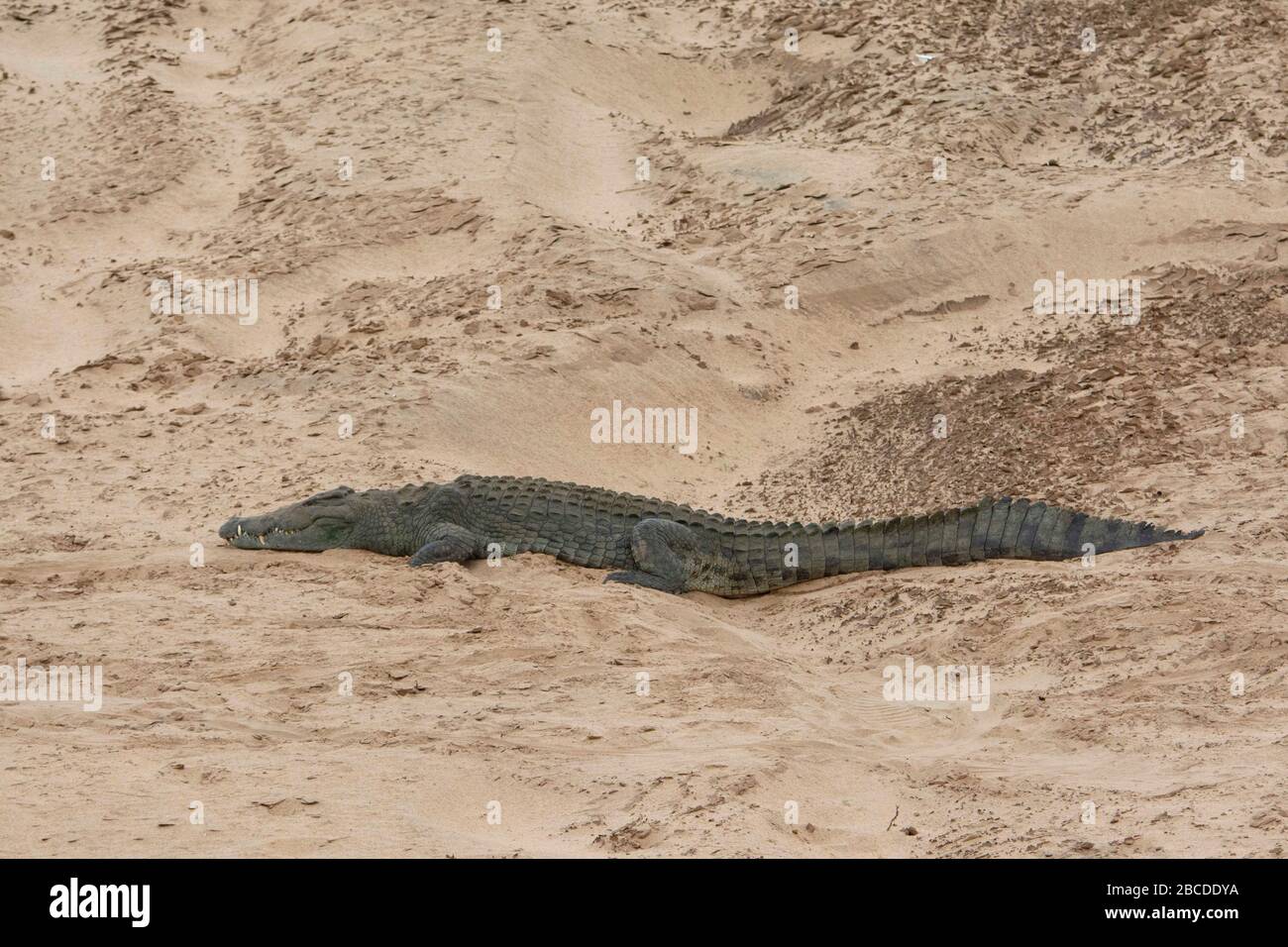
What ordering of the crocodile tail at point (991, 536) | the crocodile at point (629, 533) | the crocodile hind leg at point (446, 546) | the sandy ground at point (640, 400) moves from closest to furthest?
the sandy ground at point (640, 400), the crocodile tail at point (991, 536), the crocodile at point (629, 533), the crocodile hind leg at point (446, 546)

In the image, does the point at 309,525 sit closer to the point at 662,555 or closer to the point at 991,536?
the point at 662,555

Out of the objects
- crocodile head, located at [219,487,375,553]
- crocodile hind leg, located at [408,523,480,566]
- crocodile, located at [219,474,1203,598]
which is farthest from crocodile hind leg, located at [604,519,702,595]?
crocodile head, located at [219,487,375,553]

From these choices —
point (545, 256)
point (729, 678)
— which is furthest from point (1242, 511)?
point (545, 256)

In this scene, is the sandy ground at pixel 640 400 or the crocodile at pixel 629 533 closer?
the sandy ground at pixel 640 400

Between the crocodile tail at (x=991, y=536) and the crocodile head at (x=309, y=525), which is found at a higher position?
the crocodile head at (x=309, y=525)

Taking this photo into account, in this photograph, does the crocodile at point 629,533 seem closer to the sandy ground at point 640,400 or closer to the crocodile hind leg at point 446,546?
the crocodile hind leg at point 446,546

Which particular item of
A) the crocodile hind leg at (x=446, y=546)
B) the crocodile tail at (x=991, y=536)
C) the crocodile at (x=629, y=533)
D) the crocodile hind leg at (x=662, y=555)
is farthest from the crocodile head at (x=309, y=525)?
the crocodile tail at (x=991, y=536)

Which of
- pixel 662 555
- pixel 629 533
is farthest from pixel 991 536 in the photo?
pixel 629 533

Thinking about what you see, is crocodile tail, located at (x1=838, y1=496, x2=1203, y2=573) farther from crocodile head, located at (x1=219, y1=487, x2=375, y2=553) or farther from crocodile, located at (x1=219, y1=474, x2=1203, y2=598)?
crocodile head, located at (x1=219, y1=487, x2=375, y2=553)
